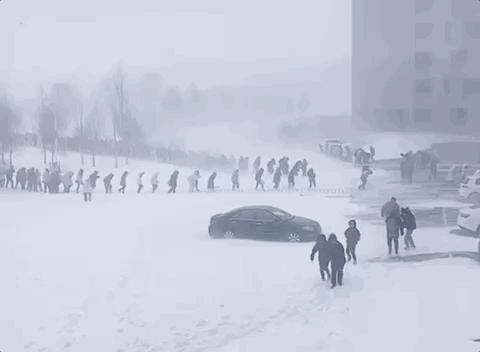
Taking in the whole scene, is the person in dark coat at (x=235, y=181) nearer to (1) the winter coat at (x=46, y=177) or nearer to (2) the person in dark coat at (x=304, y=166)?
(2) the person in dark coat at (x=304, y=166)

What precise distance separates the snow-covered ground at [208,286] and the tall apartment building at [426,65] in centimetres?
87

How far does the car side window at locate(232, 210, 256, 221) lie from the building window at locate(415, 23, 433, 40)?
7.79 feet

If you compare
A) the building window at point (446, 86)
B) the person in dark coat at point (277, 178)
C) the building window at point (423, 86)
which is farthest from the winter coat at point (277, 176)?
the building window at point (446, 86)

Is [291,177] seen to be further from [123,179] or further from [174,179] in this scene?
[123,179]

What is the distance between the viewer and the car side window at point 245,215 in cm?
582

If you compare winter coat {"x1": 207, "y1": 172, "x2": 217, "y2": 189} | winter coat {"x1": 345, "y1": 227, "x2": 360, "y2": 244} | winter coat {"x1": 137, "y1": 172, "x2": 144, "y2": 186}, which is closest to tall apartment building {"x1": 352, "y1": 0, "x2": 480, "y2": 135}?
winter coat {"x1": 345, "y1": 227, "x2": 360, "y2": 244}

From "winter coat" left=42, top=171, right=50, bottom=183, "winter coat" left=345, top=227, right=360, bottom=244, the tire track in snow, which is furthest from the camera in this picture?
"winter coat" left=42, top=171, right=50, bottom=183

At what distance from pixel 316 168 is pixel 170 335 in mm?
2303

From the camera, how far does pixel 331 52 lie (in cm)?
604

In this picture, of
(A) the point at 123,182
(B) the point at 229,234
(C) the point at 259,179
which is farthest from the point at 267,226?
(A) the point at 123,182

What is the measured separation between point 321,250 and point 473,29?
2.58m

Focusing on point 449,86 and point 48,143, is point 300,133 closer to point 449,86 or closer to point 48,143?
point 449,86

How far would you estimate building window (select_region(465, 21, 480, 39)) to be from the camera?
5617mm

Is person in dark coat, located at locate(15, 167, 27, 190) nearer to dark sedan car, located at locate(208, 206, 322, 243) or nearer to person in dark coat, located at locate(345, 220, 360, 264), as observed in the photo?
dark sedan car, located at locate(208, 206, 322, 243)
